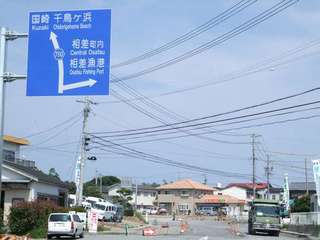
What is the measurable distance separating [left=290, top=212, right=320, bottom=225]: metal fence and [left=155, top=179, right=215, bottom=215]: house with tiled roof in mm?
81028

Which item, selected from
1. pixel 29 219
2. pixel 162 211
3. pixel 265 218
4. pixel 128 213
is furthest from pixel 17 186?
pixel 162 211

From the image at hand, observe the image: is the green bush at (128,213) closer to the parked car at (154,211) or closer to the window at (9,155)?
the parked car at (154,211)

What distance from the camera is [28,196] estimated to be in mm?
47562

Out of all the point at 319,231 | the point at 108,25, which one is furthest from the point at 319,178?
the point at 108,25

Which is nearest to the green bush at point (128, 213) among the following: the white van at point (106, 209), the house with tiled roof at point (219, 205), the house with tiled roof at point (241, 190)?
the white van at point (106, 209)

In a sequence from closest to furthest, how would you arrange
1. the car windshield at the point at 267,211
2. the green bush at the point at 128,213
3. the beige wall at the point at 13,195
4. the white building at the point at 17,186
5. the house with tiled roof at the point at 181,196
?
the white building at the point at 17,186 < the beige wall at the point at 13,195 < the car windshield at the point at 267,211 < the green bush at the point at 128,213 < the house with tiled roof at the point at 181,196

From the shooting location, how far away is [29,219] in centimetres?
4094

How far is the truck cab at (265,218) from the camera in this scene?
52.0 meters

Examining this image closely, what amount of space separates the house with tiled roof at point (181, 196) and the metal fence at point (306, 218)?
266 ft

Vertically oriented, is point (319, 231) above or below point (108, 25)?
below

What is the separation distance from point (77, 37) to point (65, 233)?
73.1ft

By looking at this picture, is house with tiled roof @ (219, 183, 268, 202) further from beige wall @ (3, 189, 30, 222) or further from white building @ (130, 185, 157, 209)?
beige wall @ (3, 189, 30, 222)

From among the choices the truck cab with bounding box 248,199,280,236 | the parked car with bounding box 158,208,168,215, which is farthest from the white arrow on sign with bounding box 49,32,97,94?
the parked car with bounding box 158,208,168,215

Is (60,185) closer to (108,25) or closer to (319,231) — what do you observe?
(319,231)
